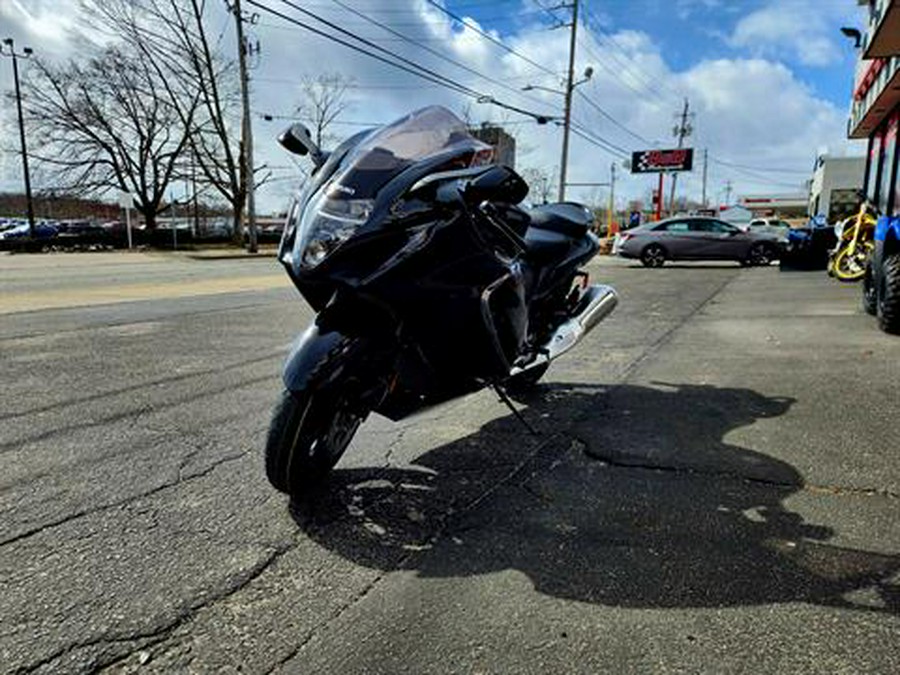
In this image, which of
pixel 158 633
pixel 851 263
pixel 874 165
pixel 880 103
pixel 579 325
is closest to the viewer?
pixel 158 633

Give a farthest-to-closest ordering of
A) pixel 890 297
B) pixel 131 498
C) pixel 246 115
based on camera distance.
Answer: pixel 246 115
pixel 890 297
pixel 131 498

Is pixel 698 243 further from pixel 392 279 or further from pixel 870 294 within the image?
pixel 392 279

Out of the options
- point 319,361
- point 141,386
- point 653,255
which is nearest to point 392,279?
point 319,361

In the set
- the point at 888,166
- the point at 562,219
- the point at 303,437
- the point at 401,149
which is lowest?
the point at 303,437

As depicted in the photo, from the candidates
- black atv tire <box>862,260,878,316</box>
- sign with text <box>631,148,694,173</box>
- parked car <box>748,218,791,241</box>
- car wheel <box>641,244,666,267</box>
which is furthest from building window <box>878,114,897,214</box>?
sign with text <box>631,148,694,173</box>

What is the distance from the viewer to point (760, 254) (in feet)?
65.5

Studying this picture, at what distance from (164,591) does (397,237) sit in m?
1.58

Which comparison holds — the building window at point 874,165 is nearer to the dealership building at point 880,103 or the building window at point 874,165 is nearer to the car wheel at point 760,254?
the dealership building at point 880,103

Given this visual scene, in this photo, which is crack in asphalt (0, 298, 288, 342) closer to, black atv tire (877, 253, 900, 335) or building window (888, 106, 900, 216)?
black atv tire (877, 253, 900, 335)

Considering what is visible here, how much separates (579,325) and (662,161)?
177 ft

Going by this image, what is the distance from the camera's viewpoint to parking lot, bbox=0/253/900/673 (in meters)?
2.09

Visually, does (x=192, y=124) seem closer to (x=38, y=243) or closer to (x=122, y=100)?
(x=122, y=100)

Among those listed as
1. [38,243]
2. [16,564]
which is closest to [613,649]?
[16,564]

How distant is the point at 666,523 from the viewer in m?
2.89
